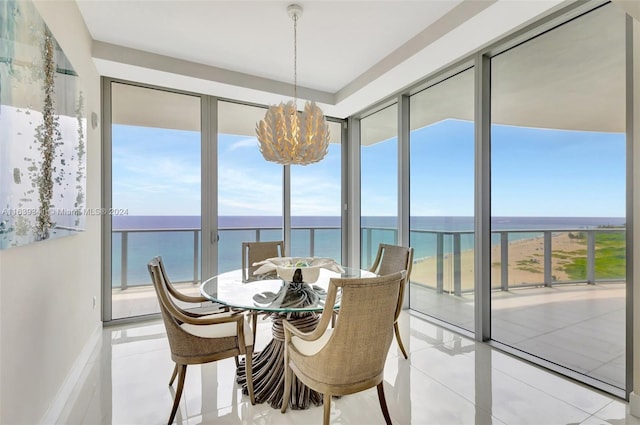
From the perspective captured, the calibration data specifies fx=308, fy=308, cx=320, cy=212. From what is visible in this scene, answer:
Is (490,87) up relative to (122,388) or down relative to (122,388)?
up

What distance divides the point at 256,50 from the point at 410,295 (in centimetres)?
345

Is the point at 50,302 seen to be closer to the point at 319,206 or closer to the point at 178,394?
the point at 178,394

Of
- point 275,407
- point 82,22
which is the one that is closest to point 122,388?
point 275,407

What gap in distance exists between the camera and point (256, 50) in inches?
126

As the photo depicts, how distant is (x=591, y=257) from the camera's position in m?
2.33

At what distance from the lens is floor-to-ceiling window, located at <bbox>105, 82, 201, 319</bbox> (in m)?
3.63

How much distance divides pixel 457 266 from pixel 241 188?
9.49 ft

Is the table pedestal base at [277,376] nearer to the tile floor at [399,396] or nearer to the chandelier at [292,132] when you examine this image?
the tile floor at [399,396]

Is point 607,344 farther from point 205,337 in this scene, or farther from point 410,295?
point 205,337

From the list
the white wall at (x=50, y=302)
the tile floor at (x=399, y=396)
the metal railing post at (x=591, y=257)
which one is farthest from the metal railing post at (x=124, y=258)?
the metal railing post at (x=591, y=257)

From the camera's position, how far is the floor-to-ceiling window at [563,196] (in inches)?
87.0

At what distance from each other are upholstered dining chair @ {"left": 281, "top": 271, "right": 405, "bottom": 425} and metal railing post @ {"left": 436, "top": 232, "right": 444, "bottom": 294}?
2.18 metres

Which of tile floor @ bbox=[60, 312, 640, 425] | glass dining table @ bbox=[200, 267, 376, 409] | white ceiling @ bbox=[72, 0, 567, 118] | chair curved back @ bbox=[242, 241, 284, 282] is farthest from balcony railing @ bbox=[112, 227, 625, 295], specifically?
white ceiling @ bbox=[72, 0, 567, 118]

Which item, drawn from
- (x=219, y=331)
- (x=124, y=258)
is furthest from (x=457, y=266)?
(x=124, y=258)
